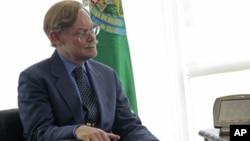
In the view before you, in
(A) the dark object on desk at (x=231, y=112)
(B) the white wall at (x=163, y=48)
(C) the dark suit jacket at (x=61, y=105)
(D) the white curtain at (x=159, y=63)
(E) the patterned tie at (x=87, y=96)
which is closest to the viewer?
(A) the dark object on desk at (x=231, y=112)

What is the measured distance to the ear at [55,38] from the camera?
190 cm

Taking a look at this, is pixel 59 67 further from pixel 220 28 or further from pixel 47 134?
pixel 220 28

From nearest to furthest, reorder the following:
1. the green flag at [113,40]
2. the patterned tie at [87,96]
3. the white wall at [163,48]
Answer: the patterned tie at [87,96] < the green flag at [113,40] < the white wall at [163,48]

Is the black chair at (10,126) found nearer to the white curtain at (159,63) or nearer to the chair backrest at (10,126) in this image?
the chair backrest at (10,126)

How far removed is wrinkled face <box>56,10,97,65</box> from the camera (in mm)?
1870

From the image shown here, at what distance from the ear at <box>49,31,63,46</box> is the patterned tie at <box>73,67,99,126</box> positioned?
0.52ft

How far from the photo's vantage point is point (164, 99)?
3205 mm

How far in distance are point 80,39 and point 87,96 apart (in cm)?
28

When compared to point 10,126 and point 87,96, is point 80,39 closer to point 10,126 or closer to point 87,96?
point 87,96

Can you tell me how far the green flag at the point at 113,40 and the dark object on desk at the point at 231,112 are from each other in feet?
4.91

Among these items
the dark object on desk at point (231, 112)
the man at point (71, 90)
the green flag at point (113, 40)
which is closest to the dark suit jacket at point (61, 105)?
the man at point (71, 90)

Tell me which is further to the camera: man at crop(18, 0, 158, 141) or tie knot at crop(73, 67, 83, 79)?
tie knot at crop(73, 67, 83, 79)

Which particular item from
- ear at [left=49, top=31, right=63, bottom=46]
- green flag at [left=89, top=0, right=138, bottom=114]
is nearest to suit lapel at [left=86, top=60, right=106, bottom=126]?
ear at [left=49, top=31, right=63, bottom=46]

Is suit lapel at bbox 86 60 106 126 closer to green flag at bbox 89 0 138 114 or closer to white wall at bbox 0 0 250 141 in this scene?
green flag at bbox 89 0 138 114
